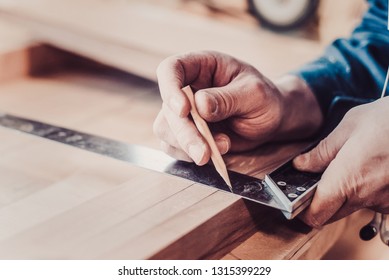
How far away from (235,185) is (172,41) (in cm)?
65

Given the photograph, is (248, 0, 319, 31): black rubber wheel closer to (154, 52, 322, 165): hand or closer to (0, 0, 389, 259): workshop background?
(0, 0, 389, 259): workshop background

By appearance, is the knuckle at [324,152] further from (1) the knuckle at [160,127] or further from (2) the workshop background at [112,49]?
(2) the workshop background at [112,49]

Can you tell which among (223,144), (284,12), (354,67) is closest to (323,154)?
(223,144)

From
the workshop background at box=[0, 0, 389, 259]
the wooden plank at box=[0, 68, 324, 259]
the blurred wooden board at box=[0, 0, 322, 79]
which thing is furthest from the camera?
the blurred wooden board at box=[0, 0, 322, 79]

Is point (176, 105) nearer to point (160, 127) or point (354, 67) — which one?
point (160, 127)

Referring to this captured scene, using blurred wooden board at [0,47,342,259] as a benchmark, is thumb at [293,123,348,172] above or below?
above

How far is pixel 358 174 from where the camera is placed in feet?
2.26

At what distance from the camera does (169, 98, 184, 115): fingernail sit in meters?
0.70

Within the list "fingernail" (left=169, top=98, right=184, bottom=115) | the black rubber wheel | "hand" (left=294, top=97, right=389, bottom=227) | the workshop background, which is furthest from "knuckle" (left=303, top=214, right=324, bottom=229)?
the black rubber wheel

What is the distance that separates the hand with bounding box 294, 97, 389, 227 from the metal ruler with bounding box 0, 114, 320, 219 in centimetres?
2

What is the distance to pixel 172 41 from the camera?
129 cm

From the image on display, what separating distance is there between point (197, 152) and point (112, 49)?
2.17 ft
